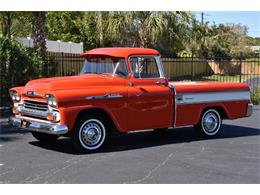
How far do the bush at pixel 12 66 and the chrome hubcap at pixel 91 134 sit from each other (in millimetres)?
7919

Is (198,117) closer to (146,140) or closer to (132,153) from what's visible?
(146,140)

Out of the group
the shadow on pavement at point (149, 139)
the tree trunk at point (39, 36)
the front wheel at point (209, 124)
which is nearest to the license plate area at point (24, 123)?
the shadow on pavement at point (149, 139)

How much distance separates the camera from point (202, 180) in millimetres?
6590

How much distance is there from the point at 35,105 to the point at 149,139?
2751 millimetres

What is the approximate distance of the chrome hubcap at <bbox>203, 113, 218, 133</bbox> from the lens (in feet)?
34.2

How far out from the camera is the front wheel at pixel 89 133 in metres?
8.40

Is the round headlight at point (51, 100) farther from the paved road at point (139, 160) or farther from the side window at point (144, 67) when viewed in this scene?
the side window at point (144, 67)

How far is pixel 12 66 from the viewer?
53.0ft

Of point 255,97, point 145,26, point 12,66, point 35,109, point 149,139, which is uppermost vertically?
point 145,26

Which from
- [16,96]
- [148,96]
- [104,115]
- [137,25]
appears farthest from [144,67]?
[137,25]

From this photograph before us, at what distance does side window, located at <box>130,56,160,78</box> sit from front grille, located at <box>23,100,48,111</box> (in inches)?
76.0

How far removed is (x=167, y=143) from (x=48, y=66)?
962cm

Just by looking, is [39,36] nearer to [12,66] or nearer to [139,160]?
[12,66]

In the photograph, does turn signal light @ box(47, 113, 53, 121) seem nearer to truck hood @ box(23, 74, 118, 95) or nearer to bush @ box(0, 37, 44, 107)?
truck hood @ box(23, 74, 118, 95)
